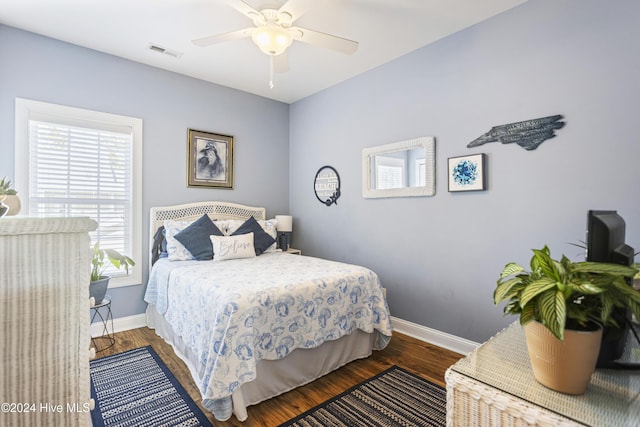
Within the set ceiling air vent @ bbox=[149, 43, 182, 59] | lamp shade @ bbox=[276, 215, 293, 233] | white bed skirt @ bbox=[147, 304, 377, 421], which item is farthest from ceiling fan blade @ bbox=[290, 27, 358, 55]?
lamp shade @ bbox=[276, 215, 293, 233]

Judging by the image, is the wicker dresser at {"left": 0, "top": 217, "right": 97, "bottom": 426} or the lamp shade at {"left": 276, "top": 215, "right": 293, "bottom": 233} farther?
the lamp shade at {"left": 276, "top": 215, "right": 293, "bottom": 233}

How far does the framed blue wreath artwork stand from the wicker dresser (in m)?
2.63

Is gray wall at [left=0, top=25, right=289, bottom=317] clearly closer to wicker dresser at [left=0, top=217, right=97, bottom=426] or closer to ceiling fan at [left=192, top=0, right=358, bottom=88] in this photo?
ceiling fan at [left=192, top=0, right=358, bottom=88]

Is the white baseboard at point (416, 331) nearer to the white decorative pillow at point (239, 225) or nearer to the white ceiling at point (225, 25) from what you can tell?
the white decorative pillow at point (239, 225)

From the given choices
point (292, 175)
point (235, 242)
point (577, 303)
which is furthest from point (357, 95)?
point (577, 303)

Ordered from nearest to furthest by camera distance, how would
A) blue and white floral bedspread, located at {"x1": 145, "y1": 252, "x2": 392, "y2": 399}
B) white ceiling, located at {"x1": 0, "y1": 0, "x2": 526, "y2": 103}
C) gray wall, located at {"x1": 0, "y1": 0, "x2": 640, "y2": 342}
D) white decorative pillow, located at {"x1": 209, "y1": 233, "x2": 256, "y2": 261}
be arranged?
blue and white floral bedspread, located at {"x1": 145, "y1": 252, "x2": 392, "y2": 399} < gray wall, located at {"x1": 0, "y1": 0, "x2": 640, "y2": 342} < white ceiling, located at {"x1": 0, "y1": 0, "x2": 526, "y2": 103} < white decorative pillow, located at {"x1": 209, "y1": 233, "x2": 256, "y2": 261}

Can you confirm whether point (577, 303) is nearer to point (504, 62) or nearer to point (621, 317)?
point (621, 317)

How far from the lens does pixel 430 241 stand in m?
2.98

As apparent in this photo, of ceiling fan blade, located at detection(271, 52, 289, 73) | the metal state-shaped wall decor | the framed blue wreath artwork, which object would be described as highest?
ceiling fan blade, located at detection(271, 52, 289, 73)

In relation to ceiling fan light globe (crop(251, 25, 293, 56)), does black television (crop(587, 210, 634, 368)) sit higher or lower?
lower

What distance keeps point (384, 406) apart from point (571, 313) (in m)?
1.50

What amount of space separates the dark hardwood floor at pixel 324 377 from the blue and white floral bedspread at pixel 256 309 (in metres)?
0.23

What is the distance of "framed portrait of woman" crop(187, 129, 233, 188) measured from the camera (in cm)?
372

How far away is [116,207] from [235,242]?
4.23 feet
